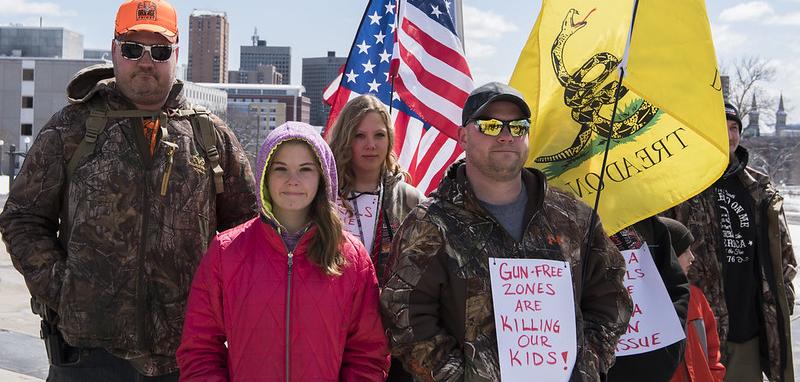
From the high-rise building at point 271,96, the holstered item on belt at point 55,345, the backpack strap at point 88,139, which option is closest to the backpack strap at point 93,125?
the backpack strap at point 88,139

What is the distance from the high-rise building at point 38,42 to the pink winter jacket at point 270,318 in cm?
10430

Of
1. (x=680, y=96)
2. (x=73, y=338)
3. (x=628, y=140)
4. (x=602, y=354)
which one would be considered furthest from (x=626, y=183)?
(x=73, y=338)

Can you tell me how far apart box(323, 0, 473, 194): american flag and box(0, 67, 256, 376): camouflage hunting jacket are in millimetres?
2688

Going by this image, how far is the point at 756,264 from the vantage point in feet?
15.9

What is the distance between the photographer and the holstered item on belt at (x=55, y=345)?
10.6 feet

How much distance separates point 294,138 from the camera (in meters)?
2.92

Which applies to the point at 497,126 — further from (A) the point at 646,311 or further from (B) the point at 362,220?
(A) the point at 646,311

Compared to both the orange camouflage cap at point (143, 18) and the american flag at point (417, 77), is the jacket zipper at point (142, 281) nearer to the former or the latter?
the orange camouflage cap at point (143, 18)

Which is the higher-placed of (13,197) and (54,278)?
(13,197)

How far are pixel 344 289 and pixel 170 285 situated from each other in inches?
33.4

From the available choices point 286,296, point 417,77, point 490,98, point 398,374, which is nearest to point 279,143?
point 286,296

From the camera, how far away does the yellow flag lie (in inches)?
134

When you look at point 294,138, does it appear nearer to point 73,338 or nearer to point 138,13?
point 138,13

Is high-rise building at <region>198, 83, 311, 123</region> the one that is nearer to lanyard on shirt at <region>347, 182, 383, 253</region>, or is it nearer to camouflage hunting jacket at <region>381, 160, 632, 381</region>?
lanyard on shirt at <region>347, 182, 383, 253</region>
